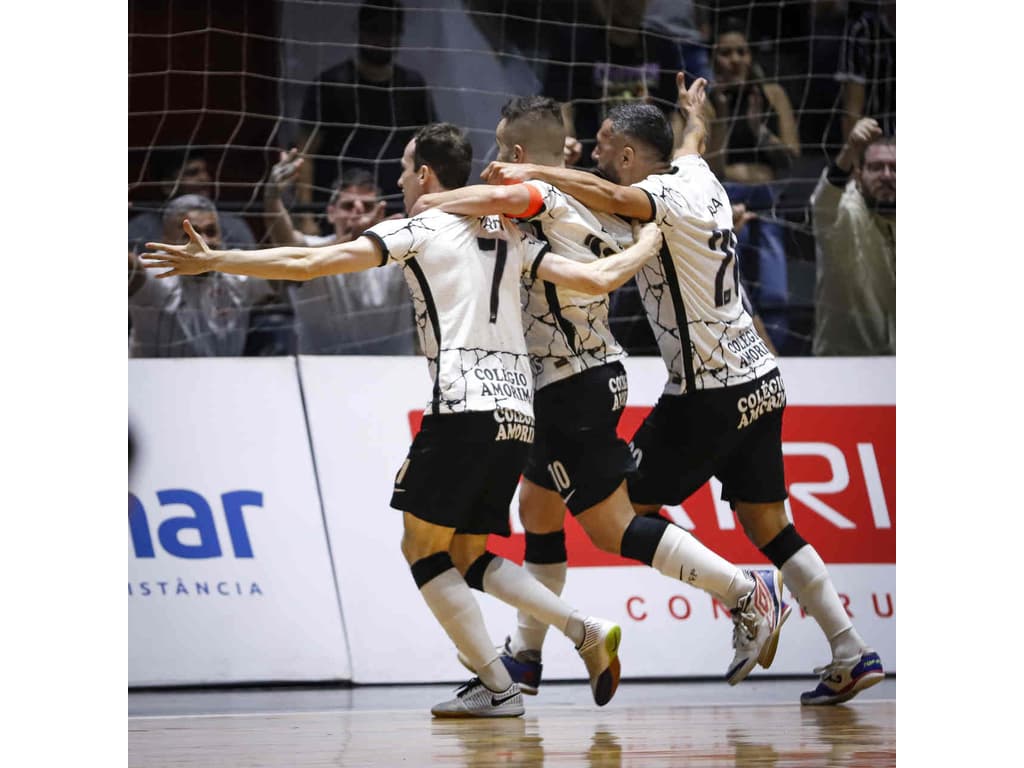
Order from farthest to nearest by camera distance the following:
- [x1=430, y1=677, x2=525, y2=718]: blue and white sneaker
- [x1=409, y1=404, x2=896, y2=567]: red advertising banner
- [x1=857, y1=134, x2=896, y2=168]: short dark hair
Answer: [x1=857, y1=134, x2=896, y2=168]: short dark hair < [x1=409, y1=404, x2=896, y2=567]: red advertising banner < [x1=430, y1=677, x2=525, y2=718]: blue and white sneaker

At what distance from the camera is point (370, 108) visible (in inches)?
274

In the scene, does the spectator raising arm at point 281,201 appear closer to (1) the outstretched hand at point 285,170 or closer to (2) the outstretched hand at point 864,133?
(1) the outstretched hand at point 285,170

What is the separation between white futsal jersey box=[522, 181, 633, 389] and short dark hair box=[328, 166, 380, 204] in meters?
2.55

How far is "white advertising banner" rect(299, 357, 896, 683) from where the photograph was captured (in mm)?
5785

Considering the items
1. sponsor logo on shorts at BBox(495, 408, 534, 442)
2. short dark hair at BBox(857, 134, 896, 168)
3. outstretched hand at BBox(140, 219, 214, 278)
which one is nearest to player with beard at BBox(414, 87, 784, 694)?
sponsor logo on shorts at BBox(495, 408, 534, 442)

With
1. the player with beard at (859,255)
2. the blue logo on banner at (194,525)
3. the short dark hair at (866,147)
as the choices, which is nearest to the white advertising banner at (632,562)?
the blue logo on banner at (194,525)

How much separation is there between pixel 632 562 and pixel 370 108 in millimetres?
2583

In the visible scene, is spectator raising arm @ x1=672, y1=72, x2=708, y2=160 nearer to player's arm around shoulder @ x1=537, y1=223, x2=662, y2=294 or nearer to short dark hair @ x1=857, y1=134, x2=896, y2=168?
player's arm around shoulder @ x1=537, y1=223, x2=662, y2=294

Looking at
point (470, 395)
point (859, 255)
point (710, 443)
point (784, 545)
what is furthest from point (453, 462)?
point (859, 255)

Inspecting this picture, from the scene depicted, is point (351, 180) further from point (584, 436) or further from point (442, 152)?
point (584, 436)

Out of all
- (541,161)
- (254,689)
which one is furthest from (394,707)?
(541,161)

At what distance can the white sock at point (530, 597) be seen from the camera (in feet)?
13.8

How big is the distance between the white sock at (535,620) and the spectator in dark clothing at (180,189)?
2713 mm
